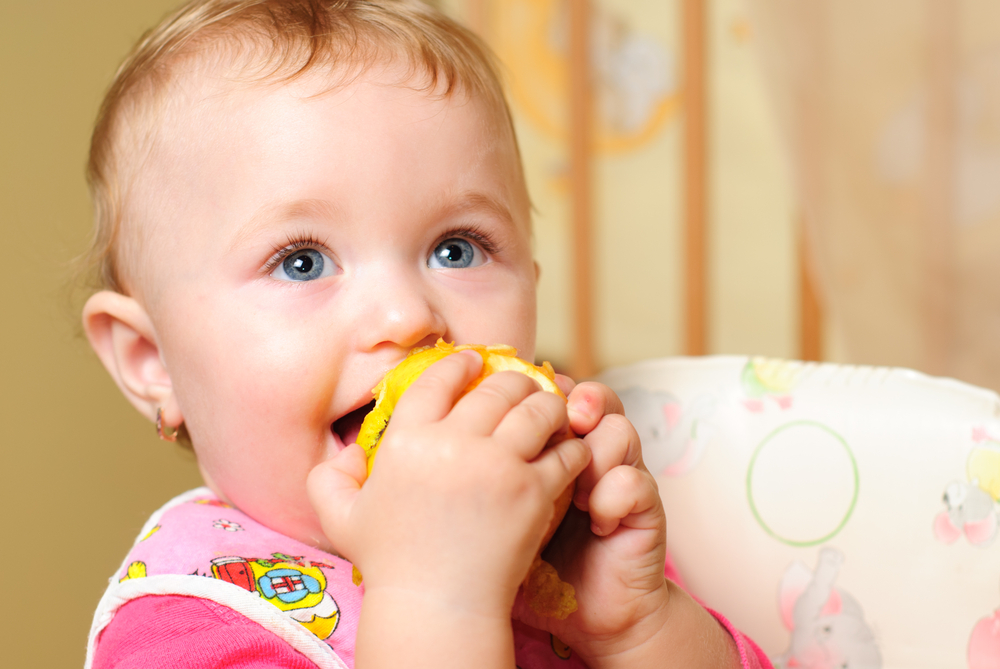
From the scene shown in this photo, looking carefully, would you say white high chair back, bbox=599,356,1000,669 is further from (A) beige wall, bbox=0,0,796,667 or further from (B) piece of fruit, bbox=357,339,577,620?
(A) beige wall, bbox=0,0,796,667

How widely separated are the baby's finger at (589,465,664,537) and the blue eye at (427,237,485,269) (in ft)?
0.80

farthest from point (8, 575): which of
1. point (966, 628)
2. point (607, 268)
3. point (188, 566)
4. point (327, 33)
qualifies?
point (607, 268)

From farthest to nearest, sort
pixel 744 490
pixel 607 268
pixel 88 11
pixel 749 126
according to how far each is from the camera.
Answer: pixel 607 268 < pixel 749 126 < pixel 88 11 < pixel 744 490

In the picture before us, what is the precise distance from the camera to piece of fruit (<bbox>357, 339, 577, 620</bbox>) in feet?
1.82

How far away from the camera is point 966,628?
2.74 feet

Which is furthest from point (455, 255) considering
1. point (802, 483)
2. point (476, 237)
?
point (802, 483)

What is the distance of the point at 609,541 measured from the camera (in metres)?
0.59

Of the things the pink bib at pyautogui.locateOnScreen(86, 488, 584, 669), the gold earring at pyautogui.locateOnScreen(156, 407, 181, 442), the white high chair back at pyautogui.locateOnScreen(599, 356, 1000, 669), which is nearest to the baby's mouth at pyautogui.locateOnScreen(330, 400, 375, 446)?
the pink bib at pyautogui.locateOnScreen(86, 488, 584, 669)

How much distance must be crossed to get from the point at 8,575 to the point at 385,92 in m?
0.94

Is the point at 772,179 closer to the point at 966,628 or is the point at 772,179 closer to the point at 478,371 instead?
the point at 966,628

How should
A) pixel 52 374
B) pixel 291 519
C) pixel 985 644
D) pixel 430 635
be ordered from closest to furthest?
pixel 430 635, pixel 291 519, pixel 985 644, pixel 52 374

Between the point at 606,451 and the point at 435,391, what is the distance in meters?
0.13

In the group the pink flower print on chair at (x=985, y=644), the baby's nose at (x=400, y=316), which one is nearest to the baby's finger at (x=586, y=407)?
the baby's nose at (x=400, y=316)

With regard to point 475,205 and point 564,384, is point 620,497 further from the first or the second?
point 475,205
